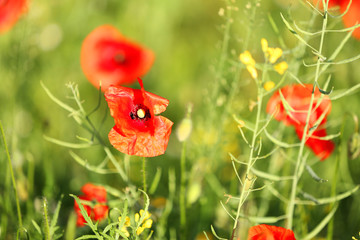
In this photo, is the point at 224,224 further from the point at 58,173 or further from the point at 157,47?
the point at 157,47

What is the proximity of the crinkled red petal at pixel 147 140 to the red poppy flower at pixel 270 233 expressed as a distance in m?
0.20

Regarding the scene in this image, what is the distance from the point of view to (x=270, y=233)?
0.74 meters

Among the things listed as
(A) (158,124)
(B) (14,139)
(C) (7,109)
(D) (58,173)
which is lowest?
(D) (58,173)

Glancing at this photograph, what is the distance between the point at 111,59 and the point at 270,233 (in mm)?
1151

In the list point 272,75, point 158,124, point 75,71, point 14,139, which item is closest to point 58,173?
point 14,139

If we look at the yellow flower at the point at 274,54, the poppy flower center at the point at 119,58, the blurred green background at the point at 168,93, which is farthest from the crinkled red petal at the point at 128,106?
the poppy flower center at the point at 119,58

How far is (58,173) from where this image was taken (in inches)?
62.3

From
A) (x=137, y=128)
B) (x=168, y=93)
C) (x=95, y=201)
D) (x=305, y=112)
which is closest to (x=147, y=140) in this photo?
(x=137, y=128)

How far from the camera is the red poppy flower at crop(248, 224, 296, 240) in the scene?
74cm

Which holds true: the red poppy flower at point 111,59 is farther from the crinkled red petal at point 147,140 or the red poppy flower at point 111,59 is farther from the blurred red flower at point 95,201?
the crinkled red petal at point 147,140

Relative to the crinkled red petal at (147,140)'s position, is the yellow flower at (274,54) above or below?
above

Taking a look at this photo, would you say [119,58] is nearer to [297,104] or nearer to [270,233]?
[297,104]

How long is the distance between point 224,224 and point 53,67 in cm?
113

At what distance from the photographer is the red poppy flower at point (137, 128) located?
78 cm
